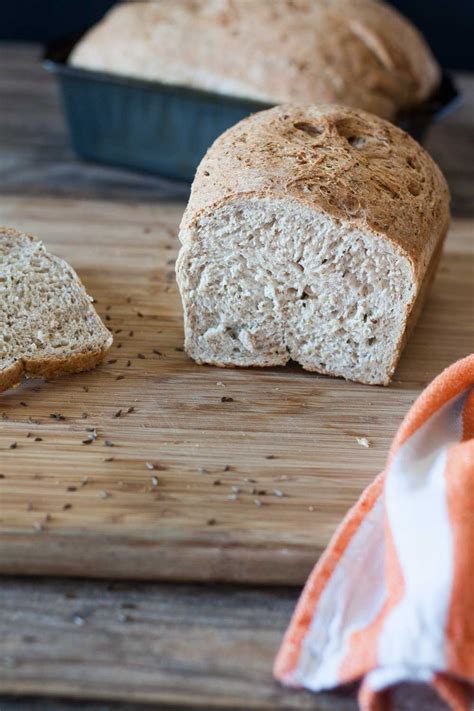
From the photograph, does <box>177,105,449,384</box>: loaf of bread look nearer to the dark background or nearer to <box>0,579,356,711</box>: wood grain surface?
<box>0,579,356,711</box>: wood grain surface

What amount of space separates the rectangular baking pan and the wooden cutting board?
83 centimetres

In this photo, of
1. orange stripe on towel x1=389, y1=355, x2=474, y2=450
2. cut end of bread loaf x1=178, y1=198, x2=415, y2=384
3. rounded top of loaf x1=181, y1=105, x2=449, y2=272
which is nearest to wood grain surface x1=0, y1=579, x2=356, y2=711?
orange stripe on towel x1=389, y1=355, x2=474, y2=450

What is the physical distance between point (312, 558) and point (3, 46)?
15.0ft

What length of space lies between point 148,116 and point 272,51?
59 cm

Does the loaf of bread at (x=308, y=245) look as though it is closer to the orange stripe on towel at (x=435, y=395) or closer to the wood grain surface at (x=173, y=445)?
the wood grain surface at (x=173, y=445)

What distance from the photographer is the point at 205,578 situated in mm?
2115

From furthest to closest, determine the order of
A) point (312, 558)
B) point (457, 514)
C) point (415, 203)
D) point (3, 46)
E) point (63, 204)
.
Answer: point (3, 46)
point (63, 204)
point (415, 203)
point (312, 558)
point (457, 514)

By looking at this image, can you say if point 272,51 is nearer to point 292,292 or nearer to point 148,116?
point 148,116

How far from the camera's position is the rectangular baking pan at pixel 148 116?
3.71 m

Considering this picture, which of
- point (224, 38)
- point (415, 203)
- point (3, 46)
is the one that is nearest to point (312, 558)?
point (415, 203)

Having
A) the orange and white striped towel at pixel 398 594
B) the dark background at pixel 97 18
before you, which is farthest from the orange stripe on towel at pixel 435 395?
the dark background at pixel 97 18

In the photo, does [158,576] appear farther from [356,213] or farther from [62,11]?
[62,11]

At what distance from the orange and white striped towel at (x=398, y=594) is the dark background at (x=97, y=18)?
4.41 meters

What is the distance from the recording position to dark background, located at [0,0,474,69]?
582cm
